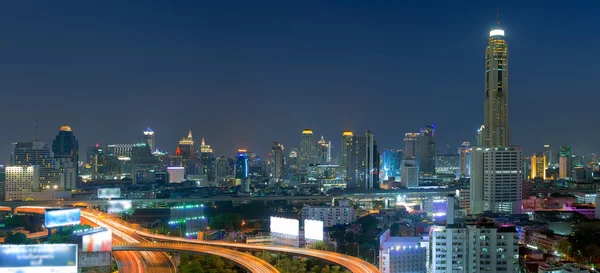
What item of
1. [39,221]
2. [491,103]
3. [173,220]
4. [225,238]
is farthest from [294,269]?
[491,103]

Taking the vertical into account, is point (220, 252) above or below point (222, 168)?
below

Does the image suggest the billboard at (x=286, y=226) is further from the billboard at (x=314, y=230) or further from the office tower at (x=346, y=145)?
the office tower at (x=346, y=145)

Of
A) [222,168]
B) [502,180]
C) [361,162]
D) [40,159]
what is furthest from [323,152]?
[502,180]

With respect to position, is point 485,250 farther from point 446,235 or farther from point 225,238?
point 225,238

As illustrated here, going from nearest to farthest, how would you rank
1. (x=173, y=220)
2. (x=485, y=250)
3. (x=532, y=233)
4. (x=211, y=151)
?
(x=485, y=250), (x=532, y=233), (x=173, y=220), (x=211, y=151)

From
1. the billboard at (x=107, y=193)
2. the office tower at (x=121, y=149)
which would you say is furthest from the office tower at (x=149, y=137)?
the billboard at (x=107, y=193)

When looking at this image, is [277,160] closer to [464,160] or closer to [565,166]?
[464,160]

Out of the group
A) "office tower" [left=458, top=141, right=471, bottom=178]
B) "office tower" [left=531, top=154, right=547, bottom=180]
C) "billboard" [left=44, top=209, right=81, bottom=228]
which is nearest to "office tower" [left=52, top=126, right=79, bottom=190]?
"billboard" [left=44, top=209, right=81, bottom=228]
